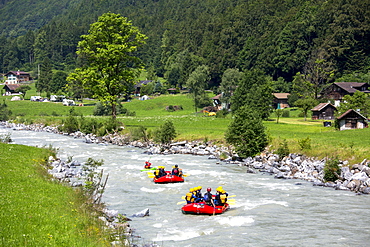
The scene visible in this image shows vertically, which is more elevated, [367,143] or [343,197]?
[367,143]

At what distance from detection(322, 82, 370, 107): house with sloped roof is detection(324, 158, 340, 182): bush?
72115mm

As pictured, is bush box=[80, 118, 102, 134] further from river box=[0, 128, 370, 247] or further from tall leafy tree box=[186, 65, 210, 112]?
tall leafy tree box=[186, 65, 210, 112]

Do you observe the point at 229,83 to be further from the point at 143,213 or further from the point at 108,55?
the point at 143,213

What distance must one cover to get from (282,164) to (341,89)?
69.6 meters

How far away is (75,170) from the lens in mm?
33031

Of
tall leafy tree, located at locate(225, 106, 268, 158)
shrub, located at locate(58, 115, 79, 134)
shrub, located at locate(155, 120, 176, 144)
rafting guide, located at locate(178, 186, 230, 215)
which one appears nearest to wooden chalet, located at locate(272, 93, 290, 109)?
shrub, located at locate(58, 115, 79, 134)

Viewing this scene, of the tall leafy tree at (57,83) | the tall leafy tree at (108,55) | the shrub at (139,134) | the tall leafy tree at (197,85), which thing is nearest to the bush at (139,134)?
the shrub at (139,134)

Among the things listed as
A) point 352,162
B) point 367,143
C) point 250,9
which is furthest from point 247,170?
point 250,9

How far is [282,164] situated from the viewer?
36719mm

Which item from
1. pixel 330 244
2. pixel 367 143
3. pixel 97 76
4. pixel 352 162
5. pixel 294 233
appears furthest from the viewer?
pixel 97 76

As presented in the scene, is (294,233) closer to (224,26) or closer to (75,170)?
(75,170)

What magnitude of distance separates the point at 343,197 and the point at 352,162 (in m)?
7.35

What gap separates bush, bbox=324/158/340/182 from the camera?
30.0m

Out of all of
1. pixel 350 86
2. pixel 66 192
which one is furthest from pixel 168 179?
pixel 350 86
